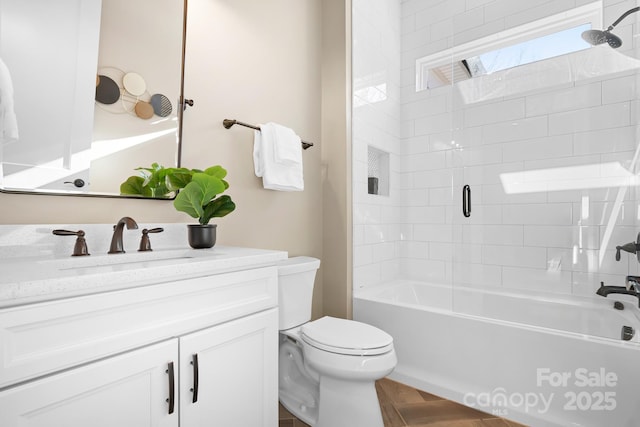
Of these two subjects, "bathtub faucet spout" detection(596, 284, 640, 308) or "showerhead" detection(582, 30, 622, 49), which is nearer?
"bathtub faucet spout" detection(596, 284, 640, 308)

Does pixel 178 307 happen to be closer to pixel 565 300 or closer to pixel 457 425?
pixel 457 425

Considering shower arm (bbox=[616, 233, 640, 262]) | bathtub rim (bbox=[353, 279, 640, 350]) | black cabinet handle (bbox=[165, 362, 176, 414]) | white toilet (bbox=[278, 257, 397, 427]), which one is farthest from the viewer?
shower arm (bbox=[616, 233, 640, 262])

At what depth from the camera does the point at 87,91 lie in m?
1.18

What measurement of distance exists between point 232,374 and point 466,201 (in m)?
1.91

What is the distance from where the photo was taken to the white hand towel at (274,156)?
1.76 m

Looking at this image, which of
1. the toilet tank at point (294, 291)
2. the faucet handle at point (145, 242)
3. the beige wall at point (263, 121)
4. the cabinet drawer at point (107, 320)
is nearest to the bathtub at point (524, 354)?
the beige wall at point (263, 121)

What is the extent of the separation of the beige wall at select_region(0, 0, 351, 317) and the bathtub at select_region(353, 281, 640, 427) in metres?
0.49

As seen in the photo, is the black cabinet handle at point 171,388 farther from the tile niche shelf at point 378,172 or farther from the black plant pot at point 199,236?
the tile niche shelf at point 378,172

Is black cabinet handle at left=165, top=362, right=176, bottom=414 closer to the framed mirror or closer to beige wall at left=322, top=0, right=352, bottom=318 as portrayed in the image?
the framed mirror

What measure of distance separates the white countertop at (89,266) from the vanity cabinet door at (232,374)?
0.20m

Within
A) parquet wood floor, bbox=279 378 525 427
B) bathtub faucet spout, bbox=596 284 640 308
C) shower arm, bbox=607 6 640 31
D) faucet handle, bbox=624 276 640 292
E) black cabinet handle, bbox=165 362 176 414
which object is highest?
shower arm, bbox=607 6 640 31

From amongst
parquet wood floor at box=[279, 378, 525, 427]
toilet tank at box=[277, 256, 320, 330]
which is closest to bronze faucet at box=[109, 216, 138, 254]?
toilet tank at box=[277, 256, 320, 330]

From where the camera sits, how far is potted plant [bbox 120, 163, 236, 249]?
1220 mm

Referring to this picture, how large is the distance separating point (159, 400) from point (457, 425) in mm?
1409
